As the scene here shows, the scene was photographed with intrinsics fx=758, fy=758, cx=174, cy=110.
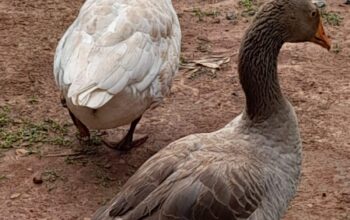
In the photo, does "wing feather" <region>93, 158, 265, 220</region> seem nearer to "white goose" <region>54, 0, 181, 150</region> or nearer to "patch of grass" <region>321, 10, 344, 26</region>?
"white goose" <region>54, 0, 181, 150</region>

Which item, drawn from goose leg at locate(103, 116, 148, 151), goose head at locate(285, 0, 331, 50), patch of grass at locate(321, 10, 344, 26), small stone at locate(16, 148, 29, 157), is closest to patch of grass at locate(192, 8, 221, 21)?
patch of grass at locate(321, 10, 344, 26)

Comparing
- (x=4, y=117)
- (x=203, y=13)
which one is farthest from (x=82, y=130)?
(x=203, y=13)

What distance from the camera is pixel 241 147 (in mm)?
4086

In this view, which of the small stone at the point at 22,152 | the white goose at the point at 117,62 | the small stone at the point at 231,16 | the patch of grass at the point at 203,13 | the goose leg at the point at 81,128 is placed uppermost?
the white goose at the point at 117,62

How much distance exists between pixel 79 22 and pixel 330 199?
217 centimetres

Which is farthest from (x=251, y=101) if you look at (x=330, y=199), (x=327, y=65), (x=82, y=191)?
(x=327, y=65)

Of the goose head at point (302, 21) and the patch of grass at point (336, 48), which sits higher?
the goose head at point (302, 21)

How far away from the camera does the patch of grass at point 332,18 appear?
776 cm

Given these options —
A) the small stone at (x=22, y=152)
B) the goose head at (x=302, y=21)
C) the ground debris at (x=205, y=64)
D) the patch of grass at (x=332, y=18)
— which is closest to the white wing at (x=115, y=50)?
the small stone at (x=22, y=152)

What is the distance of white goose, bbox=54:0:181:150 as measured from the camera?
4883 mm

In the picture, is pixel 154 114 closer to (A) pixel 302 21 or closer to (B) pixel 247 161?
(A) pixel 302 21

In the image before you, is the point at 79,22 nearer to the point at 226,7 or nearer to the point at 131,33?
the point at 131,33

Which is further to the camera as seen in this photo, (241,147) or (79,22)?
(79,22)

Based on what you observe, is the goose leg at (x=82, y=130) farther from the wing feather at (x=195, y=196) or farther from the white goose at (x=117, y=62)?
the wing feather at (x=195, y=196)
